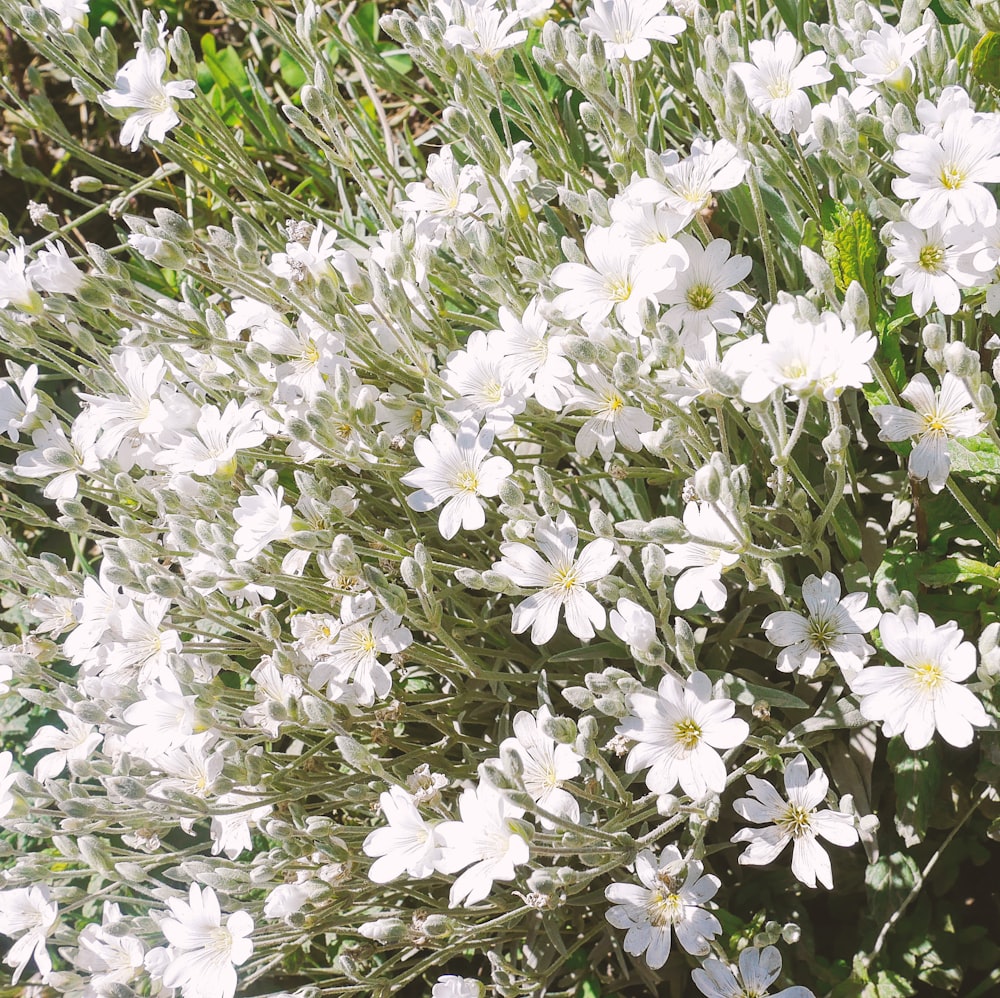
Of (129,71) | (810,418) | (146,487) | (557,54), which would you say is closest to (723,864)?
(810,418)

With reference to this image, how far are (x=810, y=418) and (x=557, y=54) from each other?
79cm

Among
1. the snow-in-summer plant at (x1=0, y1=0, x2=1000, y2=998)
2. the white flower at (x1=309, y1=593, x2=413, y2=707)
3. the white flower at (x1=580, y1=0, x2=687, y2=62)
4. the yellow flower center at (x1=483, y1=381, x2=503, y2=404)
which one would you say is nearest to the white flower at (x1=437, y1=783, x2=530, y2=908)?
the snow-in-summer plant at (x1=0, y1=0, x2=1000, y2=998)

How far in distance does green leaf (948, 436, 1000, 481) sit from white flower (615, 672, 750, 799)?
0.56 meters

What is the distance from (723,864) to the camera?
7.42ft

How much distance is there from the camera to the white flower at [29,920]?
1889mm

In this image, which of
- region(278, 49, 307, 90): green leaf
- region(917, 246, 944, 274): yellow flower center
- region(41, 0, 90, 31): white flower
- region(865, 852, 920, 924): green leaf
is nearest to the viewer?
region(917, 246, 944, 274): yellow flower center

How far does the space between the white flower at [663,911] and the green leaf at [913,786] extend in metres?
0.37

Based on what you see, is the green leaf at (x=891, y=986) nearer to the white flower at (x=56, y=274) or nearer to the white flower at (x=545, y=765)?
the white flower at (x=545, y=765)

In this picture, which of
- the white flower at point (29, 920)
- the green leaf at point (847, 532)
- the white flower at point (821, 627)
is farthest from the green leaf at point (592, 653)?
the white flower at point (29, 920)

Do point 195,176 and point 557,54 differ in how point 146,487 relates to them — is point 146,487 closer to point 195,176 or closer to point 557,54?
point 195,176

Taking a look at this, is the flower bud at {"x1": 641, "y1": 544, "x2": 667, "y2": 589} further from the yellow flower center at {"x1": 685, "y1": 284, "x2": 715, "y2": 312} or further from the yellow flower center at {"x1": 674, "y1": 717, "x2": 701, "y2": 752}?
the yellow flower center at {"x1": 685, "y1": 284, "x2": 715, "y2": 312}

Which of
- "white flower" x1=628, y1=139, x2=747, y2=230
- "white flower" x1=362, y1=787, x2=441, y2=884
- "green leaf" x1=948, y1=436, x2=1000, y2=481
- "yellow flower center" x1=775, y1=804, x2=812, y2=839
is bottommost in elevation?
"yellow flower center" x1=775, y1=804, x2=812, y2=839

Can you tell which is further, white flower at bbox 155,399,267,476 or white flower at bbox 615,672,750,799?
white flower at bbox 155,399,267,476

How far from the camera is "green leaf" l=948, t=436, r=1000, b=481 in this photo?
5.66 ft
